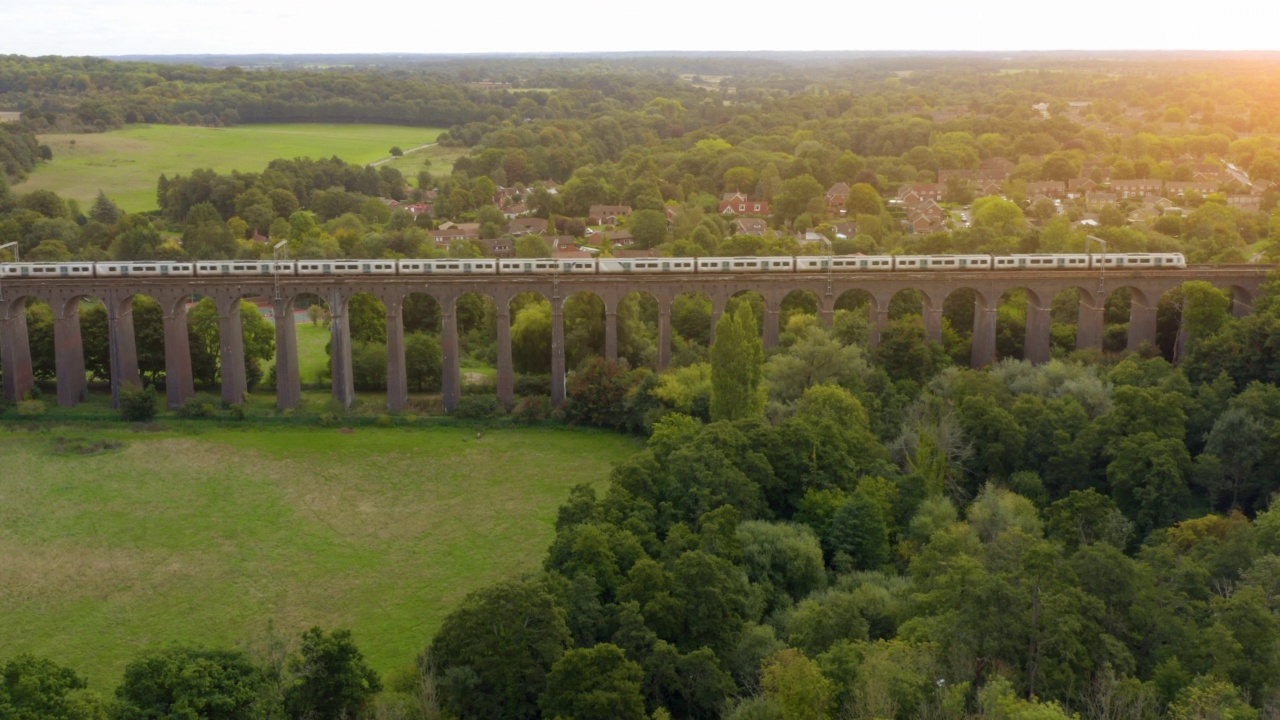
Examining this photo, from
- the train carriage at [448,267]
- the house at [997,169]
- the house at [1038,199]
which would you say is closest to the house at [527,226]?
the train carriage at [448,267]

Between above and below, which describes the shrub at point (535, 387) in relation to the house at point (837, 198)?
below

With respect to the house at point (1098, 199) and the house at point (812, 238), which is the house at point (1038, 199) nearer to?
the house at point (1098, 199)

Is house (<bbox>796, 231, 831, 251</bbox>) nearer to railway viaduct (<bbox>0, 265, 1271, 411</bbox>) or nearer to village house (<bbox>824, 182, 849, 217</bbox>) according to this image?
village house (<bbox>824, 182, 849, 217</bbox>)

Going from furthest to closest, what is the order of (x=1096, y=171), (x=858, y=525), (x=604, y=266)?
(x=1096, y=171), (x=604, y=266), (x=858, y=525)

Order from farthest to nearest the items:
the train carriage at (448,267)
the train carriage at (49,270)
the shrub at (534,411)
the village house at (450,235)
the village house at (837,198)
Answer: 1. the village house at (837,198)
2. the village house at (450,235)
3. the train carriage at (448,267)
4. the train carriage at (49,270)
5. the shrub at (534,411)

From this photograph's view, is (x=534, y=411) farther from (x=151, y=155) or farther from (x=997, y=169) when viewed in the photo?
(x=151, y=155)

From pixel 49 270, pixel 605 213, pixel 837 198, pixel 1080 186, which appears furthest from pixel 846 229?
pixel 49 270
